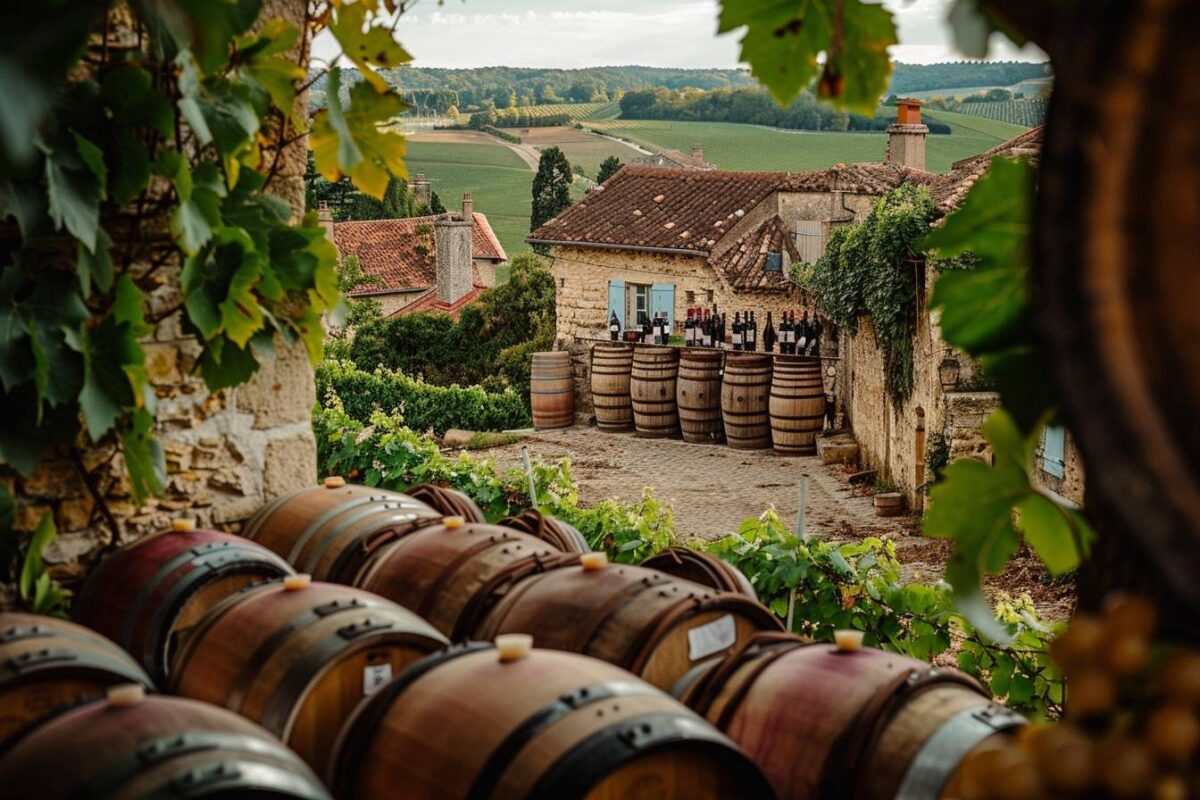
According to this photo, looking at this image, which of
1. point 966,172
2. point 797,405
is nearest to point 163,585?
point 966,172

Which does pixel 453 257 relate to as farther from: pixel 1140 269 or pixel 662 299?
pixel 1140 269

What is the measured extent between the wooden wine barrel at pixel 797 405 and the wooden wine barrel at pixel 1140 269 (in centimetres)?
1628

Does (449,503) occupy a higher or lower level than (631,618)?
lower

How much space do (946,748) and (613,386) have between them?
1649 centimetres

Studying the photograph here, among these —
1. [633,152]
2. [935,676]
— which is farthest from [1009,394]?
[633,152]

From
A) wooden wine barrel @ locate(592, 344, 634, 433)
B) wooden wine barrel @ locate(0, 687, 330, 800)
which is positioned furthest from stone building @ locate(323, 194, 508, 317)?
wooden wine barrel @ locate(0, 687, 330, 800)

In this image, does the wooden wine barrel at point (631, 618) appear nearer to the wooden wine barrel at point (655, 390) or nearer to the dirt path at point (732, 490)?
the dirt path at point (732, 490)

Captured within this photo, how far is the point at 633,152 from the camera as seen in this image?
65.8 metres

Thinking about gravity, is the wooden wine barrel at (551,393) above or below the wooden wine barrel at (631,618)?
A: below

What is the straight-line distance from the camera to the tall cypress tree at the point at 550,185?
38.8 m

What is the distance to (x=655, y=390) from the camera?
1831cm

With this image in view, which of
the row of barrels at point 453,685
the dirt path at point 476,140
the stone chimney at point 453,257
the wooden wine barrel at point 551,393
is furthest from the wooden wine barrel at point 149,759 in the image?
the dirt path at point 476,140

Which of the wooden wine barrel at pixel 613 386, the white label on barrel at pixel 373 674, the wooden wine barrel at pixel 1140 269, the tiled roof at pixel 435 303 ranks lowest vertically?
the tiled roof at pixel 435 303

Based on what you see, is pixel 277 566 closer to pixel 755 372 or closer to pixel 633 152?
pixel 755 372
